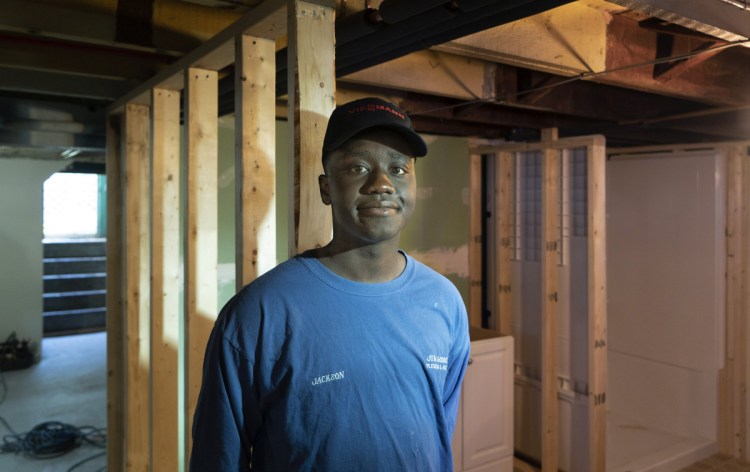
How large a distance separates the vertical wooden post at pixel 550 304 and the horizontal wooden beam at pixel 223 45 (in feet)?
7.79

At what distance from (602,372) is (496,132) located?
180 cm

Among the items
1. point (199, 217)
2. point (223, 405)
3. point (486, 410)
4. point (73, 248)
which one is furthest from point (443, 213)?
point (73, 248)

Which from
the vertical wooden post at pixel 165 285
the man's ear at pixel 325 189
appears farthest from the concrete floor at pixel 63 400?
the man's ear at pixel 325 189

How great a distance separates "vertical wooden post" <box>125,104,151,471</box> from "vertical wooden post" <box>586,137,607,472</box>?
8.13 ft

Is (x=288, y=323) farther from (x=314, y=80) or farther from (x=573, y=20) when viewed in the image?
(x=573, y=20)

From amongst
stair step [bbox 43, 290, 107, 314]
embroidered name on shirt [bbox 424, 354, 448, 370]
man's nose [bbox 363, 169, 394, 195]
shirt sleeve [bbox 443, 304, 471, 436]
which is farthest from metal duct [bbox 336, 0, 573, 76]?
stair step [bbox 43, 290, 107, 314]

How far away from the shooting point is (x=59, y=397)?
506 cm

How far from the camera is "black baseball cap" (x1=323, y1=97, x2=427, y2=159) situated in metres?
1.08

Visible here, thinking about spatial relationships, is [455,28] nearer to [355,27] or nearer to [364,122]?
[355,27]

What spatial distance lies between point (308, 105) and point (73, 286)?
281 inches

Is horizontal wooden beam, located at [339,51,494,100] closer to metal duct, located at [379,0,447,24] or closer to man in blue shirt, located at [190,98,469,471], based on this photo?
metal duct, located at [379,0,447,24]

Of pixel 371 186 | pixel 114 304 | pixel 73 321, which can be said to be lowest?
pixel 73 321

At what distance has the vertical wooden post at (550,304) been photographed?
370 centimetres

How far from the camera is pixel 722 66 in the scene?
9.45ft
